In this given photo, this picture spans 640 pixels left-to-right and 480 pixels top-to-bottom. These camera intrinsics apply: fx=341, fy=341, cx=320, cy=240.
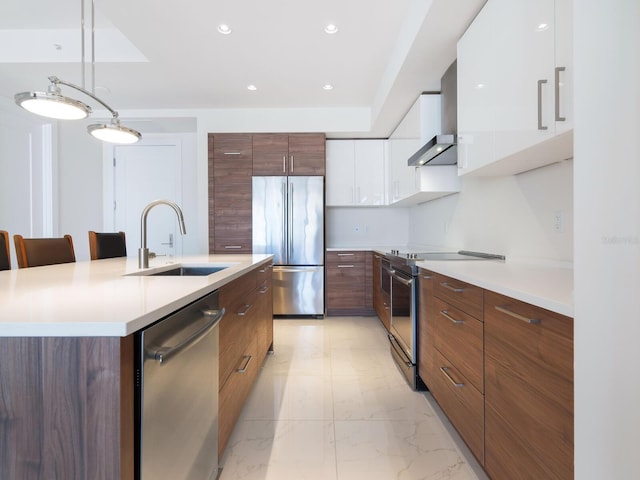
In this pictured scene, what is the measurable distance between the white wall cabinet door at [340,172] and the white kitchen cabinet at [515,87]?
93.3 inches

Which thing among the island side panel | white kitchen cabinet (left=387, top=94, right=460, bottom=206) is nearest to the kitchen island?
the island side panel

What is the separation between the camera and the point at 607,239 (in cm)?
69

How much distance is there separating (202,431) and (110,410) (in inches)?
20.6

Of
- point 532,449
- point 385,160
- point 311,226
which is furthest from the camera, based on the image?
point 385,160

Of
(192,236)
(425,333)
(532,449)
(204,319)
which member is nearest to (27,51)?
(192,236)

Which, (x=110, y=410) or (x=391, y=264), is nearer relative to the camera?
(x=110, y=410)

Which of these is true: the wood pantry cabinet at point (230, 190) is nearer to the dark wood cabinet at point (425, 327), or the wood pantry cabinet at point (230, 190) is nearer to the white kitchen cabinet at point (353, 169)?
the white kitchen cabinet at point (353, 169)

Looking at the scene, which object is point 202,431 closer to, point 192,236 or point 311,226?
point 311,226

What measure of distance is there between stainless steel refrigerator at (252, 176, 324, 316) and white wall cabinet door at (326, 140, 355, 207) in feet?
1.31

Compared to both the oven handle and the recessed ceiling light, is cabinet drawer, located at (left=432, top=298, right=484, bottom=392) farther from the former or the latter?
the recessed ceiling light

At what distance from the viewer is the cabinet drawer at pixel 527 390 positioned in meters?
0.87

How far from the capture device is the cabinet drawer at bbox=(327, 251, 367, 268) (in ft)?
13.7

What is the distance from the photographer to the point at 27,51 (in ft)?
9.78

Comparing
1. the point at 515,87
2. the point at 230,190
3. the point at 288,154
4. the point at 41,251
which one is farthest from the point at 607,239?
the point at 230,190
